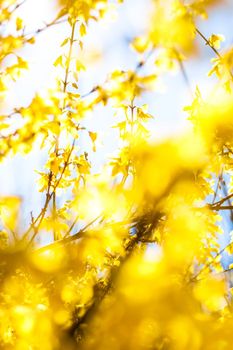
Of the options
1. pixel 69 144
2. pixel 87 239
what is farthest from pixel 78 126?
pixel 87 239

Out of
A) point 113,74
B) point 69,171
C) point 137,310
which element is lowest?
point 137,310

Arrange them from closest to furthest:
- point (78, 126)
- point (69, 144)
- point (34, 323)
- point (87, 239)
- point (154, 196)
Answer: point (34, 323) < point (154, 196) < point (87, 239) < point (78, 126) < point (69, 144)

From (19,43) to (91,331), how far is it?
1.41 meters

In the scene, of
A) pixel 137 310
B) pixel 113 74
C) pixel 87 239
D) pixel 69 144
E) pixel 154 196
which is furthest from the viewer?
pixel 69 144

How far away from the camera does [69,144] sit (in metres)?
2.40

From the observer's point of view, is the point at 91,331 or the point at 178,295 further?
the point at 91,331

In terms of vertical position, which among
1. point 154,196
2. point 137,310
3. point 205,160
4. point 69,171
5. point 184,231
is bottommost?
point 137,310

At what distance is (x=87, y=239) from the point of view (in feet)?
4.78

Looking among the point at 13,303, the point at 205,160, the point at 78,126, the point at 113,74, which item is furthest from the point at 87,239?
the point at 78,126

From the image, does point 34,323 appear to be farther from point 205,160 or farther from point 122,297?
point 205,160

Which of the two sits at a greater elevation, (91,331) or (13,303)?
(13,303)

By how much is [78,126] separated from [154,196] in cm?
122

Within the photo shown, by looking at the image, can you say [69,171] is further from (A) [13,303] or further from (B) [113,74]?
(A) [13,303]

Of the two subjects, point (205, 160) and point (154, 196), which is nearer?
point (154, 196)
